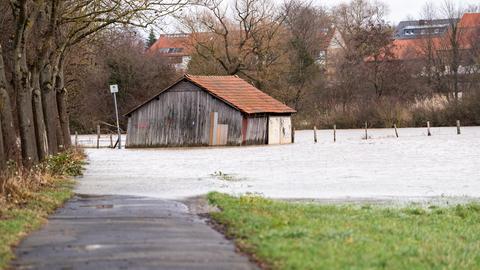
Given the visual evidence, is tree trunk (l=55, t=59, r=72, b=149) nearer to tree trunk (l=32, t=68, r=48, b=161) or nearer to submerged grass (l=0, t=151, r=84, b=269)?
tree trunk (l=32, t=68, r=48, b=161)

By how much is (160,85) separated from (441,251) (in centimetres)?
7711

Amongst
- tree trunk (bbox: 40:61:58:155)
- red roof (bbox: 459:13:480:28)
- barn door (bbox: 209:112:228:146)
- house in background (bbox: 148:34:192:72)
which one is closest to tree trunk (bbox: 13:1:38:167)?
tree trunk (bbox: 40:61:58:155)

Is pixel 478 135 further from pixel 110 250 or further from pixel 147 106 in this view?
pixel 110 250

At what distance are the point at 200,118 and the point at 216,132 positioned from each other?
1.63 meters

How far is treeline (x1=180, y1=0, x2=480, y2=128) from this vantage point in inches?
3155

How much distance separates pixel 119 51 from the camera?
269ft

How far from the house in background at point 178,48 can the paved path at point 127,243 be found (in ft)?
69.1

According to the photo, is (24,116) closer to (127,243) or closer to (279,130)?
(127,243)

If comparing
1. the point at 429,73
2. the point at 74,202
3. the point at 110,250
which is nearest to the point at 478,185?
the point at 74,202

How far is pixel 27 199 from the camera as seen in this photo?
53.0ft

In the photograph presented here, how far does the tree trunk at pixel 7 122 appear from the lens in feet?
59.7

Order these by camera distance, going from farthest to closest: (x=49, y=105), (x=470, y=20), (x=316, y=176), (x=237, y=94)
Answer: (x=470, y=20) → (x=237, y=94) → (x=49, y=105) → (x=316, y=176)

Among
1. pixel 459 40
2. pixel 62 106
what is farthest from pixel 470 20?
pixel 62 106

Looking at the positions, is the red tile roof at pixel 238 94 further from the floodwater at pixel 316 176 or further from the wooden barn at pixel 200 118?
the floodwater at pixel 316 176
